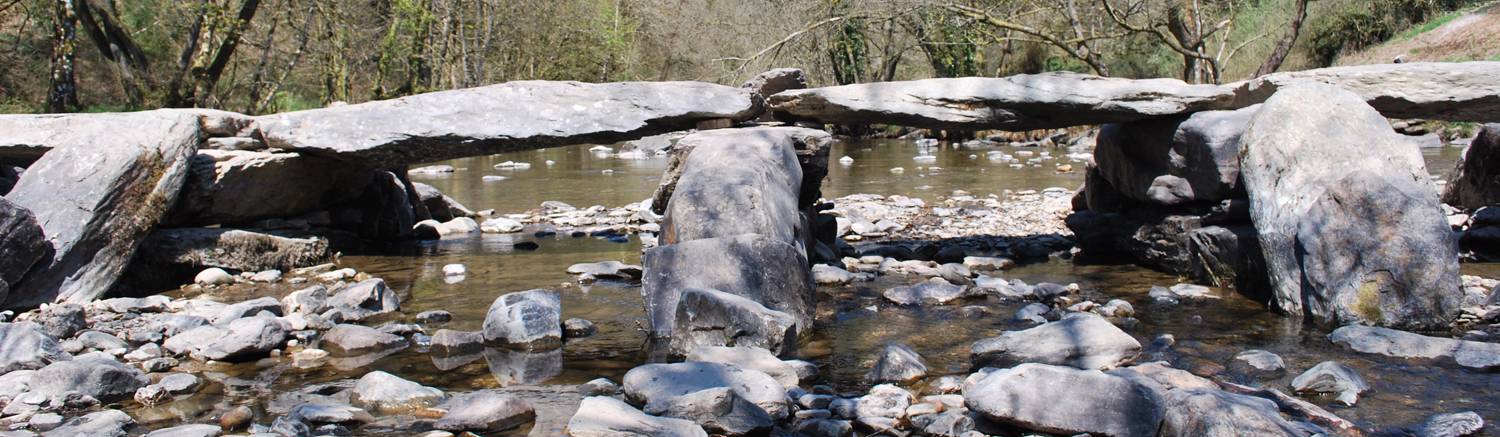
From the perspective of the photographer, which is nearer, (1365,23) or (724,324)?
(724,324)

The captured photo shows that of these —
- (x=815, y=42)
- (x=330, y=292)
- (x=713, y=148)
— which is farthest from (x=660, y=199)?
(x=815, y=42)

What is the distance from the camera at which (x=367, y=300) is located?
18.9ft

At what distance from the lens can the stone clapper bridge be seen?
4.97 metres

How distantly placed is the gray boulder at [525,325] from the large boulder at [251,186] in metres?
3.10

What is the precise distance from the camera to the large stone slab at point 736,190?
5.32 meters

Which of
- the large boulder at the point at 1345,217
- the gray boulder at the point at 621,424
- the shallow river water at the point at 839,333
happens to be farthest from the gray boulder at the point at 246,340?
the large boulder at the point at 1345,217

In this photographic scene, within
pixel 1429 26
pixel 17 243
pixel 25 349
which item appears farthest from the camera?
pixel 1429 26

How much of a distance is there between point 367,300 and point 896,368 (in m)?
3.08

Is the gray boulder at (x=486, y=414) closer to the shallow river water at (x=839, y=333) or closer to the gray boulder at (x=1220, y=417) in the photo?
the shallow river water at (x=839, y=333)

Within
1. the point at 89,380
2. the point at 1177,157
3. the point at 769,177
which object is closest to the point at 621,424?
the point at 89,380

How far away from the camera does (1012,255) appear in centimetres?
753

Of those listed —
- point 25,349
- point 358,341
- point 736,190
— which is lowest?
point 358,341

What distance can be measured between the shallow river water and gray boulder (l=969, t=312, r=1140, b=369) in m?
0.14

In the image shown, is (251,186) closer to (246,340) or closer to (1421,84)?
(246,340)
